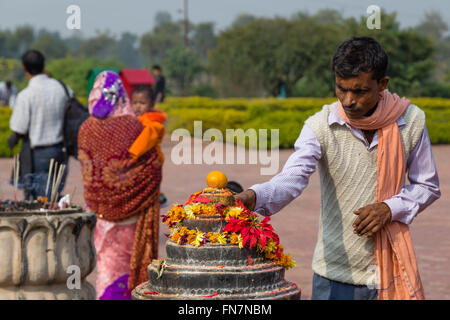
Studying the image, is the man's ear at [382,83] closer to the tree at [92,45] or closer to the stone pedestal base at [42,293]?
the stone pedestal base at [42,293]

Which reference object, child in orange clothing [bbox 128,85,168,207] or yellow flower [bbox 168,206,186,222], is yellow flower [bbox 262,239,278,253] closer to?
yellow flower [bbox 168,206,186,222]

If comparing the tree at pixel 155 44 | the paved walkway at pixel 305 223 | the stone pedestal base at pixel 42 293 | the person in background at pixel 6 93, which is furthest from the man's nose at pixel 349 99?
the tree at pixel 155 44

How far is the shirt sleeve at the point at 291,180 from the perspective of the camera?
2.63 m

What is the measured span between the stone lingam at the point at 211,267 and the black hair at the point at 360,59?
0.88m

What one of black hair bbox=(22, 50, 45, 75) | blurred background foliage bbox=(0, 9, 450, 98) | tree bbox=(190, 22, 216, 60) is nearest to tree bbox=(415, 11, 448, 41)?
tree bbox=(190, 22, 216, 60)

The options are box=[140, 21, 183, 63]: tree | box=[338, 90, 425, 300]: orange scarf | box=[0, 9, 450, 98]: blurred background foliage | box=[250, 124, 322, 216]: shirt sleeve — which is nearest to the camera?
box=[250, 124, 322, 216]: shirt sleeve

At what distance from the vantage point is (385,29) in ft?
76.8

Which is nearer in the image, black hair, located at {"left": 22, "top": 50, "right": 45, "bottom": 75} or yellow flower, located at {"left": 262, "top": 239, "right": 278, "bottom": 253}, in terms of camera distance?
yellow flower, located at {"left": 262, "top": 239, "right": 278, "bottom": 253}

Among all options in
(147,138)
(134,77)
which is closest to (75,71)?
(134,77)

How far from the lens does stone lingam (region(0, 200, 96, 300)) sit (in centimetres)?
422

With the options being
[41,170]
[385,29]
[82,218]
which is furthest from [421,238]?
[385,29]

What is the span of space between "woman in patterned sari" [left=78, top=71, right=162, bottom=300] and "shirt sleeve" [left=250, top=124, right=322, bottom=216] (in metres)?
2.59
